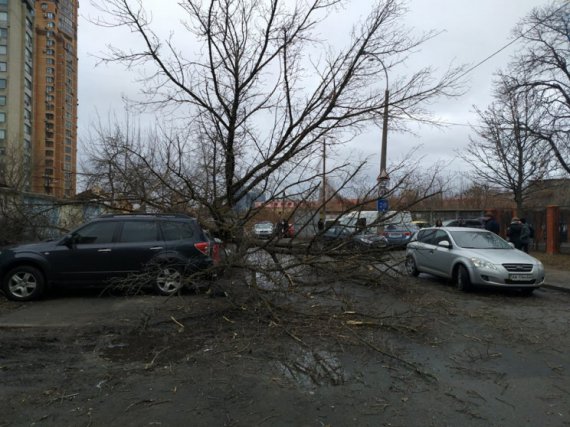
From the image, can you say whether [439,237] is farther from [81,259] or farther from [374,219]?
[81,259]

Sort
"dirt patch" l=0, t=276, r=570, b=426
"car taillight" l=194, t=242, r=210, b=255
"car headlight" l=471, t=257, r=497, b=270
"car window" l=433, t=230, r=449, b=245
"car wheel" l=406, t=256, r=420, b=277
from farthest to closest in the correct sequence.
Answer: "car wheel" l=406, t=256, r=420, b=277 < "car window" l=433, t=230, r=449, b=245 < "car headlight" l=471, t=257, r=497, b=270 < "car taillight" l=194, t=242, r=210, b=255 < "dirt patch" l=0, t=276, r=570, b=426

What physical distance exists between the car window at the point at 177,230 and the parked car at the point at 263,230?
1328mm

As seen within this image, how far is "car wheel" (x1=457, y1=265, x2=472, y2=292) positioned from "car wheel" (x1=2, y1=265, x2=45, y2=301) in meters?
8.43

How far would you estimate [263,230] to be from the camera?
8.43 meters

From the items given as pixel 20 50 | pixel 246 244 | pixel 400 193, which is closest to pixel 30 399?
pixel 246 244

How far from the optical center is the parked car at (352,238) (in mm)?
7906

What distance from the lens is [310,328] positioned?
6137 millimetres

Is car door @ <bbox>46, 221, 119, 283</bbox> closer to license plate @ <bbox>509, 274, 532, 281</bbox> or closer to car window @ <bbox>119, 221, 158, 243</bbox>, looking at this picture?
car window @ <bbox>119, 221, 158, 243</bbox>

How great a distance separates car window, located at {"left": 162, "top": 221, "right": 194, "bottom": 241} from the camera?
9047 mm

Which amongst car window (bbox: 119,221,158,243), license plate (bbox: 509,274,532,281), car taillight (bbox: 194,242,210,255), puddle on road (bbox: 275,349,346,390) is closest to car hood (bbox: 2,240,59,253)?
car window (bbox: 119,221,158,243)

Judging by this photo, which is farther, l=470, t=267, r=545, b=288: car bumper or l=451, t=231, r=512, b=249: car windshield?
l=451, t=231, r=512, b=249: car windshield

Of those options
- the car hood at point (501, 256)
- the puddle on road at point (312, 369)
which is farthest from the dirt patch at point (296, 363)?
the car hood at point (501, 256)

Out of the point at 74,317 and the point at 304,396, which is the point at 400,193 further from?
the point at 74,317

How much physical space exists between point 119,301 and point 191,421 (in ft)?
17.4
